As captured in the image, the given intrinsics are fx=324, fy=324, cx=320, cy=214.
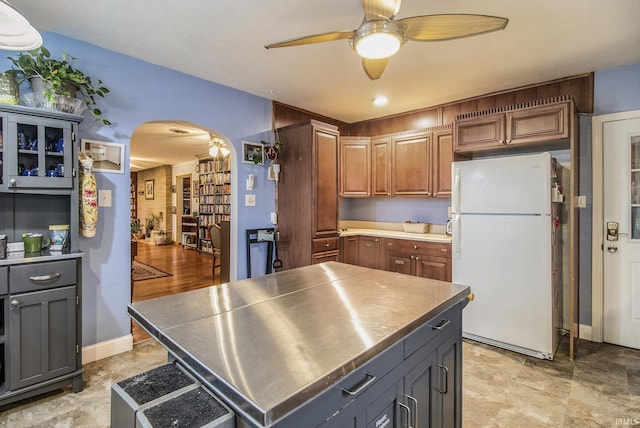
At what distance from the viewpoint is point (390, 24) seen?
1700 millimetres

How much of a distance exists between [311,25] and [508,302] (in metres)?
2.81

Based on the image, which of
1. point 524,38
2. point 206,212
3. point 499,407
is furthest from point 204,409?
point 206,212

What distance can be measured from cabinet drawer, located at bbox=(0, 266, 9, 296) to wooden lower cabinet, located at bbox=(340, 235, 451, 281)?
3.06 m

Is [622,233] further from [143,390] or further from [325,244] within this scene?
[143,390]

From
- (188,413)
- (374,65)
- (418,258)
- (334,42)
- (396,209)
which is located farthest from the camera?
(396,209)

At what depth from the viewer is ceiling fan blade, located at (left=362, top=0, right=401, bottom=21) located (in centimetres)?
157

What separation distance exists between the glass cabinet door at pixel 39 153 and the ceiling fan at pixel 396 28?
169cm

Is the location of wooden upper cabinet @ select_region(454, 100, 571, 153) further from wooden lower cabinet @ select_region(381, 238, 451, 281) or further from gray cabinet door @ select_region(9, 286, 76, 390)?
gray cabinet door @ select_region(9, 286, 76, 390)

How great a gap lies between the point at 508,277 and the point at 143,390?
9.55 ft

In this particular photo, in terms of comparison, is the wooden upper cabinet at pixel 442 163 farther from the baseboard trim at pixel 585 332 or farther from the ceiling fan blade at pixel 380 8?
the ceiling fan blade at pixel 380 8

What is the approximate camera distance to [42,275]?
Answer: 207 centimetres

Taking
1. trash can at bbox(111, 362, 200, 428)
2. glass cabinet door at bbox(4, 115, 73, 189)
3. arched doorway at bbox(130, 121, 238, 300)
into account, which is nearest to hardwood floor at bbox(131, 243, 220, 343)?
arched doorway at bbox(130, 121, 238, 300)

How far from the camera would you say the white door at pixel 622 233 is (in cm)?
293

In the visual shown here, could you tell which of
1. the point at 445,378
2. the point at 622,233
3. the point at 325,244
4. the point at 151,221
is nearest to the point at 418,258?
the point at 325,244
